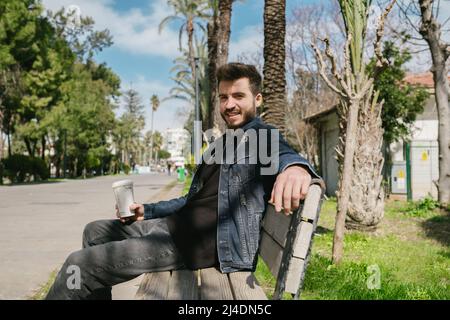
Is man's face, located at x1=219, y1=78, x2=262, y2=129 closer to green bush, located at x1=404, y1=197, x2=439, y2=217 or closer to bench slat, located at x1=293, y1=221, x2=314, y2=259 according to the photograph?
bench slat, located at x1=293, y1=221, x2=314, y2=259

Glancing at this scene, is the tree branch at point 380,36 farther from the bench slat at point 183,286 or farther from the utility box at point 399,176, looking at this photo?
the utility box at point 399,176

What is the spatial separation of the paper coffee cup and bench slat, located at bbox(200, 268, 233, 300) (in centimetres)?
57

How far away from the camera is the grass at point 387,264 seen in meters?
4.05

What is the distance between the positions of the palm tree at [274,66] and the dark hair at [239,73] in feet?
19.2

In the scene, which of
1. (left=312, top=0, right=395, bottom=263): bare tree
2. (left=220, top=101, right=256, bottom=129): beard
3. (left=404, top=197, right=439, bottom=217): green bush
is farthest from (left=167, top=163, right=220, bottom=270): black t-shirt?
(left=404, top=197, right=439, bottom=217): green bush

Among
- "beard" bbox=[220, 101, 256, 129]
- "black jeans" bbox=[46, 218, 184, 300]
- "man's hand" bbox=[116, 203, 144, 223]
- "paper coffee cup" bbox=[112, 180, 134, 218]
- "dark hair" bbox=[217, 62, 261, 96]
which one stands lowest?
"black jeans" bbox=[46, 218, 184, 300]

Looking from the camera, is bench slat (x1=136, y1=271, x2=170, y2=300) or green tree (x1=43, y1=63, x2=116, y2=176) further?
green tree (x1=43, y1=63, x2=116, y2=176)

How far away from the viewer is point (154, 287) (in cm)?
223

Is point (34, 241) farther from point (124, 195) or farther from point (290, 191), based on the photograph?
point (290, 191)

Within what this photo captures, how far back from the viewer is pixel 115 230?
2855 mm

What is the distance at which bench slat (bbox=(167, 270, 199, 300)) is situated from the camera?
6.97 feet

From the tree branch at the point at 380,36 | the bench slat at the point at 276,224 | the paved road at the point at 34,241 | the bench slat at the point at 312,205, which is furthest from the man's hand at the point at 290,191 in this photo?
→ the tree branch at the point at 380,36

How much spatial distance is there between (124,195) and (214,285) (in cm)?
74

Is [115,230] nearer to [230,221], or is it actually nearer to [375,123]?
[230,221]
